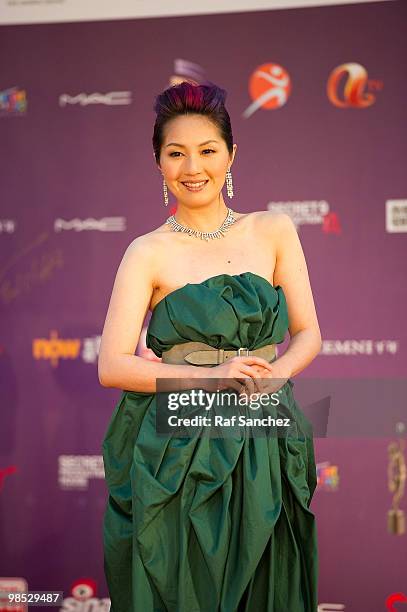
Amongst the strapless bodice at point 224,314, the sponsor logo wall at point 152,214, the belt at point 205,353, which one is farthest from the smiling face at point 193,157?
the sponsor logo wall at point 152,214

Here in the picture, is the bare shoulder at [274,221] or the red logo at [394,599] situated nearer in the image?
the bare shoulder at [274,221]

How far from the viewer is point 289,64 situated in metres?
3.82

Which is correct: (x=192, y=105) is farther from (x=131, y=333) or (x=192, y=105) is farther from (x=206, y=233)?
(x=131, y=333)

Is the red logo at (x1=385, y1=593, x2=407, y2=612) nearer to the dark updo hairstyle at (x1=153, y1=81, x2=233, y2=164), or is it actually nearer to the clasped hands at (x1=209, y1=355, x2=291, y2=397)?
the clasped hands at (x1=209, y1=355, x2=291, y2=397)

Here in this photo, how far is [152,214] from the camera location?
154 inches

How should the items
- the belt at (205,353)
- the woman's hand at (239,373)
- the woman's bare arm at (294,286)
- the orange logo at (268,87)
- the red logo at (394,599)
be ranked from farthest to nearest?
the orange logo at (268,87) < the red logo at (394,599) < the woman's bare arm at (294,286) < the belt at (205,353) < the woman's hand at (239,373)

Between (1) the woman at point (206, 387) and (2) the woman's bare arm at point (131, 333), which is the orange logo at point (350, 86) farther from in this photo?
(2) the woman's bare arm at point (131, 333)

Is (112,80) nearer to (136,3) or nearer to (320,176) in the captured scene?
(136,3)

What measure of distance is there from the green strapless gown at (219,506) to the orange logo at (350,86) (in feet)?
6.28

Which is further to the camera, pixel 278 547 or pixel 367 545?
pixel 367 545

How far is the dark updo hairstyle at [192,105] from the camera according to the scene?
2.15 meters

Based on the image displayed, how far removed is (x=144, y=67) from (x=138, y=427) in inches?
86.3

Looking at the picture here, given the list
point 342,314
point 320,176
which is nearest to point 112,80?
point 320,176

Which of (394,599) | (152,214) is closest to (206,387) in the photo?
(152,214)
